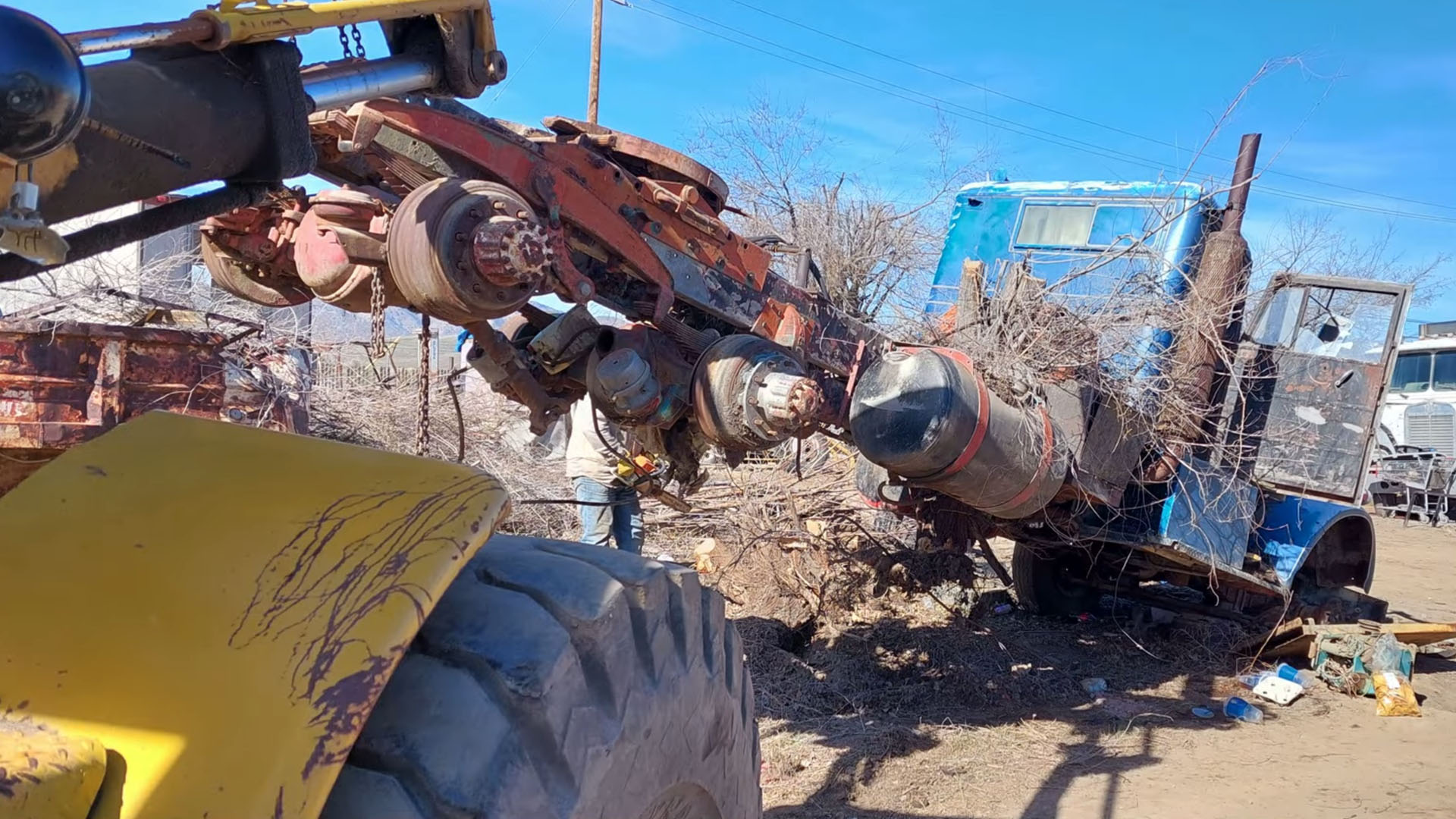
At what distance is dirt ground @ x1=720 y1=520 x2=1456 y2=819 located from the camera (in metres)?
4.65

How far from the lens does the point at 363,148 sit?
3152 millimetres

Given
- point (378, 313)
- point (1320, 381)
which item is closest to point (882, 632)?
point (1320, 381)

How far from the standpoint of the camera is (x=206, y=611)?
4.36 ft

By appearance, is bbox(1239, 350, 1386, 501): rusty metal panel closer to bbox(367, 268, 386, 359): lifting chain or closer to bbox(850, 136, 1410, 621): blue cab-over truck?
bbox(850, 136, 1410, 621): blue cab-over truck

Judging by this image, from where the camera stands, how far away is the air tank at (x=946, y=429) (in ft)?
15.0

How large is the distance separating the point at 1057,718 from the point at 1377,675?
7.07 ft

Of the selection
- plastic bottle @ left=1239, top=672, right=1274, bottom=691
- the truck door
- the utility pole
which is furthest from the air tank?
the utility pole

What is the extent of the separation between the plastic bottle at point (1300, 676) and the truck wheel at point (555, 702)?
5676mm

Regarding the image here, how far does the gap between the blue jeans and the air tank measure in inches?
73.6

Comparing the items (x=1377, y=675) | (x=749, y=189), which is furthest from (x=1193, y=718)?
(x=749, y=189)

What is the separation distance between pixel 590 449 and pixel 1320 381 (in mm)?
4497

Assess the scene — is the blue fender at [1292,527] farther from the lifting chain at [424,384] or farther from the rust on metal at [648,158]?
the lifting chain at [424,384]

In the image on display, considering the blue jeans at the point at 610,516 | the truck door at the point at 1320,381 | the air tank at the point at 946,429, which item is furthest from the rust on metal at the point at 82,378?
the truck door at the point at 1320,381

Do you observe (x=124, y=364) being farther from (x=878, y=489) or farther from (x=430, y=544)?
(x=430, y=544)
